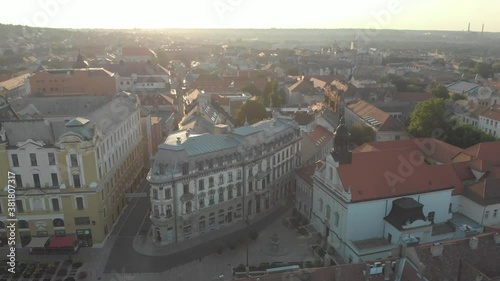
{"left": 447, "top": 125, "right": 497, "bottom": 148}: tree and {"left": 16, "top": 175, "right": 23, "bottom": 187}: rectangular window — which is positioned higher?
{"left": 16, "top": 175, "right": 23, "bottom": 187}: rectangular window

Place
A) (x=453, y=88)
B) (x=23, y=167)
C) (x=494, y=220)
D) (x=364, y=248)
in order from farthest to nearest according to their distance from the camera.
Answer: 1. (x=453, y=88)
2. (x=494, y=220)
3. (x=23, y=167)
4. (x=364, y=248)

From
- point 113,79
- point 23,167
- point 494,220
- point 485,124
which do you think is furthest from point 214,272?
point 485,124

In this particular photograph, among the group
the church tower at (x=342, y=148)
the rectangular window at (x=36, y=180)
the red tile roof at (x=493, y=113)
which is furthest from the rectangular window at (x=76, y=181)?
the red tile roof at (x=493, y=113)

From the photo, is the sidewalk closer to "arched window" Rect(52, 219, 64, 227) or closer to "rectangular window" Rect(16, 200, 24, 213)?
"arched window" Rect(52, 219, 64, 227)

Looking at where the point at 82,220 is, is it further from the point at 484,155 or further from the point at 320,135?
the point at 484,155

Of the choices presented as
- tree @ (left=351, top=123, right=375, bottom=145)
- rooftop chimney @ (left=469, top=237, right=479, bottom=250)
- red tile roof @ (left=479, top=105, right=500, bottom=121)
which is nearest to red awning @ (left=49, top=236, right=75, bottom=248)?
rooftop chimney @ (left=469, top=237, right=479, bottom=250)

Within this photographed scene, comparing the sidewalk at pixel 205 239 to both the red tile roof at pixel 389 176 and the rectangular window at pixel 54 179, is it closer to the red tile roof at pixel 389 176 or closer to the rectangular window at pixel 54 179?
the rectangular window at pixel 54 179

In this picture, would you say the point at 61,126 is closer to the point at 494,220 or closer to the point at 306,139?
the point at 306,139
